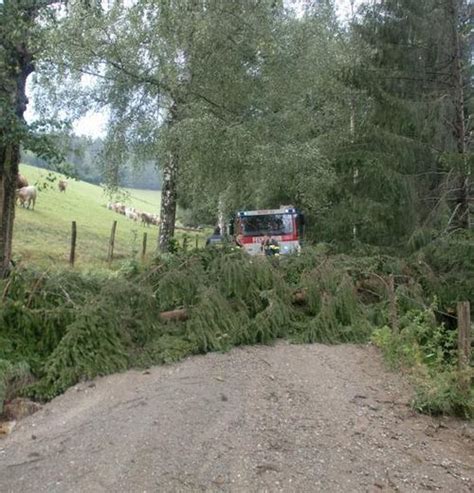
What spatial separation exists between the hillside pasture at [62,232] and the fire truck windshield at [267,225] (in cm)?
230

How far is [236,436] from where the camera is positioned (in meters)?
4.89

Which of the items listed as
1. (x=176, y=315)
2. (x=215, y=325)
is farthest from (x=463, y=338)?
(x=176, y=315)

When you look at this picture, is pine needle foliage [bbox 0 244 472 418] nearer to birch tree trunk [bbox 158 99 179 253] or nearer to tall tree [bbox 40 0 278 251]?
tall tree [bbox 40 0 278 251]

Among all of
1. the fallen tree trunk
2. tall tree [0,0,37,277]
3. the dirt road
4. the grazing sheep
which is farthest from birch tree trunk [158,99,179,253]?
the grazing sheep

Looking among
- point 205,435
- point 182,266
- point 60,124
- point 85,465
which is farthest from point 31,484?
point 60,124

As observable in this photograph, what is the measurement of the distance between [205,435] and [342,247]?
9084 mm

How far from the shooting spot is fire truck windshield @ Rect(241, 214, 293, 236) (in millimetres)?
16828

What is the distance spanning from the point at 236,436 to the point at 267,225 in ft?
40.3

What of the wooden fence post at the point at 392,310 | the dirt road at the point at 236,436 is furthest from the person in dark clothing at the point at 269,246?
the dirt road at the point at 236,436

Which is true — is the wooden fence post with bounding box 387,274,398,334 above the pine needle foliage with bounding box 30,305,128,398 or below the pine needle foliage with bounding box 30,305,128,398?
above

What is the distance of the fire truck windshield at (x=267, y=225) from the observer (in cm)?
1683

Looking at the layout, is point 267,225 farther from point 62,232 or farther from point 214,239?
point 62,232

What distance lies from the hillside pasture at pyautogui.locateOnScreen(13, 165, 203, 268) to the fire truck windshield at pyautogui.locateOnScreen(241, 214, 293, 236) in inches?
90.7

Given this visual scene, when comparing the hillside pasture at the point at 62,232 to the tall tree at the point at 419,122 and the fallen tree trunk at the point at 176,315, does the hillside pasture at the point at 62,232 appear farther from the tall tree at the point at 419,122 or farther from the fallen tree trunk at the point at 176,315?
the tall tree at the point at 419,122
